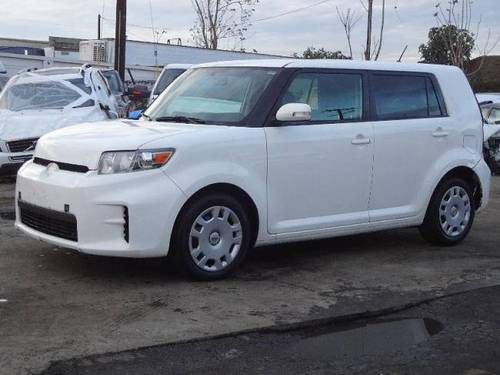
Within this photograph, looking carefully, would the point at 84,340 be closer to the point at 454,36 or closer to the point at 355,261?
the point at 355,261

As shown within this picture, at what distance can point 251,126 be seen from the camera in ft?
19.4

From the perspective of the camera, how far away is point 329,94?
21.2ft

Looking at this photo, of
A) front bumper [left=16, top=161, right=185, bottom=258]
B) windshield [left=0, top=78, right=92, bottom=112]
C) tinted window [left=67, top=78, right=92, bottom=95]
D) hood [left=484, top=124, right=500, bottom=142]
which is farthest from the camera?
hood [left=484, top=124, right=500, bottom=142]

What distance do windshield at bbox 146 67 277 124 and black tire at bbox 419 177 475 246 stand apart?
2.19 meters

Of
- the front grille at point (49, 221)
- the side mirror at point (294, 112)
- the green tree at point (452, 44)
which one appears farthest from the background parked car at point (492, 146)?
the green tree at point (452, 44)

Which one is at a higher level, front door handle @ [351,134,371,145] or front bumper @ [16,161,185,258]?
front door handle @ [351,134,371,145]

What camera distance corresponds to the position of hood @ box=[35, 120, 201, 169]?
17.7 feet

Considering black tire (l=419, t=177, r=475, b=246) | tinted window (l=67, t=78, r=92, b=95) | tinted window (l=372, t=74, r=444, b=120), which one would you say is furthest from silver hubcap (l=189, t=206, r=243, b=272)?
tinted window (l=67, t=78, r=92, b=95)

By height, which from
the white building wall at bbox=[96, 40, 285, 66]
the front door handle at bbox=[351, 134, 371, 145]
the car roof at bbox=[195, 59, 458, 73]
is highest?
the white building wall at bbox=[96, 40, 285, 66]

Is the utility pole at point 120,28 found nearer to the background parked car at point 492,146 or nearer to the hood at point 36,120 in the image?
the hood at point 36,120

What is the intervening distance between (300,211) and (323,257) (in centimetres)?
82

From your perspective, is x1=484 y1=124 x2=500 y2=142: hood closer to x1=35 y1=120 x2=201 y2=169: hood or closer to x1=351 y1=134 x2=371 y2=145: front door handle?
x1=351 y1=134 x2=371 y2=145: front door handle

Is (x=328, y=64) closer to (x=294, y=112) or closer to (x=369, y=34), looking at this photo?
(x=294, y=112)

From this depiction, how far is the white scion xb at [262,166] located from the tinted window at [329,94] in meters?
0.01
